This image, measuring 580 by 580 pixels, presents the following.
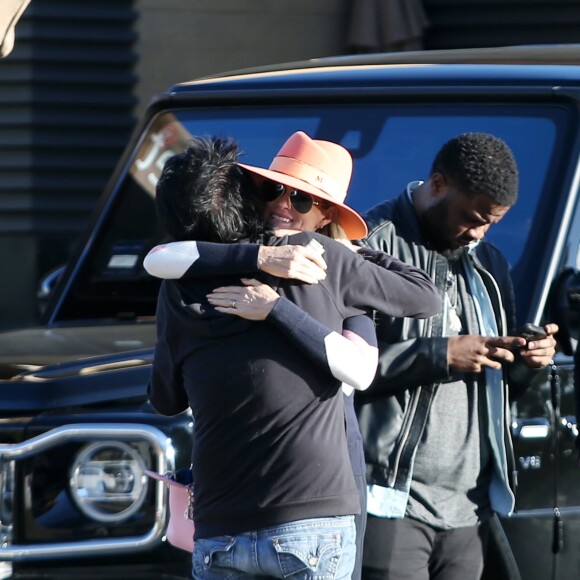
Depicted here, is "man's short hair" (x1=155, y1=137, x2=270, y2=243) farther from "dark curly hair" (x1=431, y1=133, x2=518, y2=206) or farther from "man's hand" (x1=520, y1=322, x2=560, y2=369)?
"man's hand" (x1=520, y1=322, x2=560, y2=369)

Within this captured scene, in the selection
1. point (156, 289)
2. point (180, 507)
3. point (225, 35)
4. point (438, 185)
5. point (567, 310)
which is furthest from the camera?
point (225, 35)

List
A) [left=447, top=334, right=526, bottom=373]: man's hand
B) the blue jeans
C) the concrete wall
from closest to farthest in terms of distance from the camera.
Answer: the blue jeans, [left=447, top=334, right=526, bottom=373]: man's hand, the concrete wall

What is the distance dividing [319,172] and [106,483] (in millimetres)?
861

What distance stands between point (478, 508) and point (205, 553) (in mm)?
816

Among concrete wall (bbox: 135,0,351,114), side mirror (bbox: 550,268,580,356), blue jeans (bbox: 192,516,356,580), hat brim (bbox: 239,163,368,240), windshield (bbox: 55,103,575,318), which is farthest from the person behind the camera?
concrete wall (bbox: 135,0,351,114)

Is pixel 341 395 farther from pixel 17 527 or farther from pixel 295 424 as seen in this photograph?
pixel 17 527

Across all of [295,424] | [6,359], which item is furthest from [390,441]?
[6,359]

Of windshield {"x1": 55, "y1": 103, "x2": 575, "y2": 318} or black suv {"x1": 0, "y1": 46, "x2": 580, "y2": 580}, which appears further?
windshield {"x1": 55, "y1": 103, "x2": 575, "y2": 318}

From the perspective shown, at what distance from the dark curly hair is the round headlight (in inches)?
→ 38.1

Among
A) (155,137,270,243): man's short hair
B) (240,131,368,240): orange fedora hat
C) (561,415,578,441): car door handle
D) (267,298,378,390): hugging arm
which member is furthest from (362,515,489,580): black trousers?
(155,137,270,243): man's short hair

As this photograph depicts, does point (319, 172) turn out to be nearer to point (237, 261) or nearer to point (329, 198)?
point (329, 198)

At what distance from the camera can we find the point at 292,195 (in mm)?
2482

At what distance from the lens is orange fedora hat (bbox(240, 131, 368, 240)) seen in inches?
97.2

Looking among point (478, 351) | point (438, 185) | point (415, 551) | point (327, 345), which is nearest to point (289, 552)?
point (327, 345)
